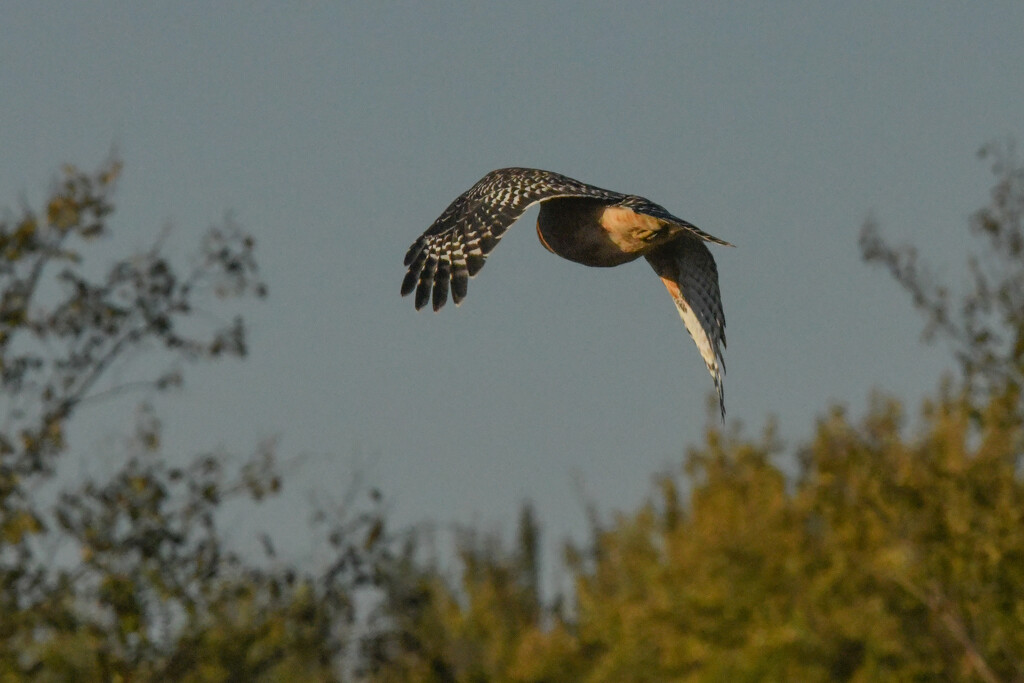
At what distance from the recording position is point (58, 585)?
1342 cm

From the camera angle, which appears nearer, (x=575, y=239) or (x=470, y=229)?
(x=470, y=229)

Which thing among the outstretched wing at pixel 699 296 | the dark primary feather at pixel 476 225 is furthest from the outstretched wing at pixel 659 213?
the outstretched wing at pixel 699 296

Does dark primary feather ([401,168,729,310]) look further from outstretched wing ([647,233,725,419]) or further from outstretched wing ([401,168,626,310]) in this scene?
outstretched wing ([647,233,725,419])

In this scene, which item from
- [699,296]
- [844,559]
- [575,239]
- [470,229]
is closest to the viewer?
[470,229]

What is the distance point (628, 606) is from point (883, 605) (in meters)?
6.18

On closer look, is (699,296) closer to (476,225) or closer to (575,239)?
(575,239)

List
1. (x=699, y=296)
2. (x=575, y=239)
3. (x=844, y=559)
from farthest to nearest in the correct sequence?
(x=844, y=559) → (x=699, y=296) → (x=575, y=239)

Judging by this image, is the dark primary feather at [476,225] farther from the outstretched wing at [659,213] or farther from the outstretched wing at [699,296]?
the outstretched wing at [699,296]

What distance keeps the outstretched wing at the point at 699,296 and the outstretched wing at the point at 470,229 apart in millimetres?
1186

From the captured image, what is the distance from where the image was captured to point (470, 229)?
9.13 m

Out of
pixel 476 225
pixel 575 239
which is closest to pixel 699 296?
pixel 575 239

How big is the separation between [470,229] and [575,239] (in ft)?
3.27

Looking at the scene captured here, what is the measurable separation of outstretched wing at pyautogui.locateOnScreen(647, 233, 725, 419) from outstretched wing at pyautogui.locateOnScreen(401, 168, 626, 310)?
3.89ft

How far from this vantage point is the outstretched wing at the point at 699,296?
35.4ft
